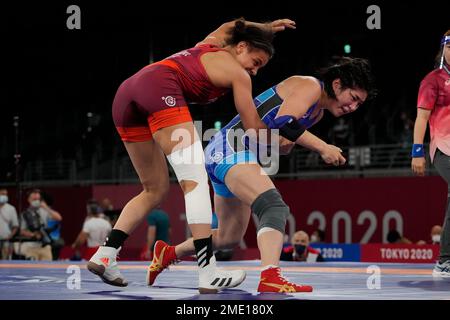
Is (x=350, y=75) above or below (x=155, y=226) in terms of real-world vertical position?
above

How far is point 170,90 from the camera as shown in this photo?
14.0 feet

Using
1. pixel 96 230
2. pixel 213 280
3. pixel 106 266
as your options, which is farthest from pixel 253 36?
pixel 96 230

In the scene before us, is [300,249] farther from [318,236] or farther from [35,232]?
[35,232]

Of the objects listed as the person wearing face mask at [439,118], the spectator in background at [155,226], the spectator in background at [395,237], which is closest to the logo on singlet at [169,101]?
the person wearing face mask at [439,118]

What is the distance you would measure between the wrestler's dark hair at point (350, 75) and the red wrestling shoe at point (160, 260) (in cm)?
140

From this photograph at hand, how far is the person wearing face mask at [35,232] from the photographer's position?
12.6 m

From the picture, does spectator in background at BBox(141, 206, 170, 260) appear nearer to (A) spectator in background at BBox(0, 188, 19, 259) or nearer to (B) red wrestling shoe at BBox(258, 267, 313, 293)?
(A) spectator in background at BBox(0, 188, 19, 259)

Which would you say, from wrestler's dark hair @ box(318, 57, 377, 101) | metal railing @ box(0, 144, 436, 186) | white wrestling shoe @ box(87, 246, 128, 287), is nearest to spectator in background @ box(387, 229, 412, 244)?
metal railing @ box(0, 144, 436, 186)

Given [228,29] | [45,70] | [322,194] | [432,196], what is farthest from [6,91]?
[228,29]

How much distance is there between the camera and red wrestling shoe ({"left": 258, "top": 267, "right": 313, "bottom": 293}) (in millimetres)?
4098

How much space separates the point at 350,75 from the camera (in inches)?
183

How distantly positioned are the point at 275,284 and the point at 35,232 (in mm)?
9173

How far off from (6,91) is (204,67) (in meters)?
21.6

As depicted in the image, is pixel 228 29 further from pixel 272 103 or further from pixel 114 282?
pixel 114 282
